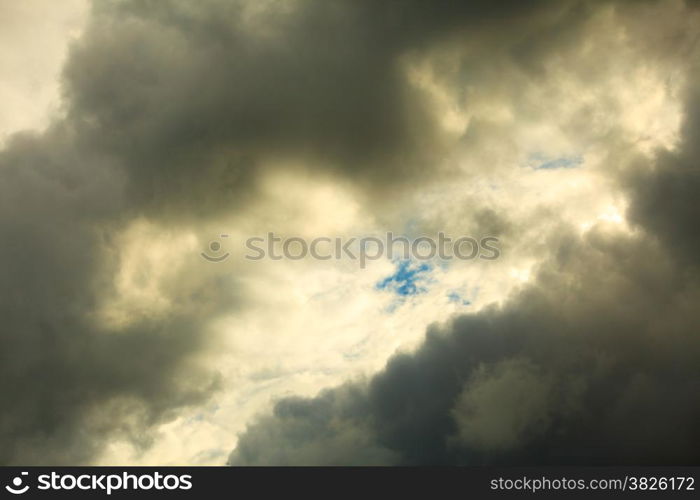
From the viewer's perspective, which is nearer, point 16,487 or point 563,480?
point 16,487

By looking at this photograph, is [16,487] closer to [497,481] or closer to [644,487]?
[497,481]

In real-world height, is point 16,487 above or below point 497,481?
above

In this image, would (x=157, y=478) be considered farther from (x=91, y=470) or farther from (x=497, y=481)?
(x=497, y=481)

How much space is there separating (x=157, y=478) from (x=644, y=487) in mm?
72537

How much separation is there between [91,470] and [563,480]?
7177 centimetres

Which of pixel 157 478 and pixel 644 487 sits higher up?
pixel 157 478

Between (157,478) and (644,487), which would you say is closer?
(157,478)

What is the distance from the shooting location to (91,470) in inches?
3068

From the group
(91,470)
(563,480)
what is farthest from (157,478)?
(563,480)

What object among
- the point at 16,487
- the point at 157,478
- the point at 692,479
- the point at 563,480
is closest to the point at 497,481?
the point at 563,480

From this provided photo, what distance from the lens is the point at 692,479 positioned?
266ft

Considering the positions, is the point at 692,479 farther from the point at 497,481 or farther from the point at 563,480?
the point at 497,481

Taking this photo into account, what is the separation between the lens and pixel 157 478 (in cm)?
7675

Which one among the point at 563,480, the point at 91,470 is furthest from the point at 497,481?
the point at 91,470
